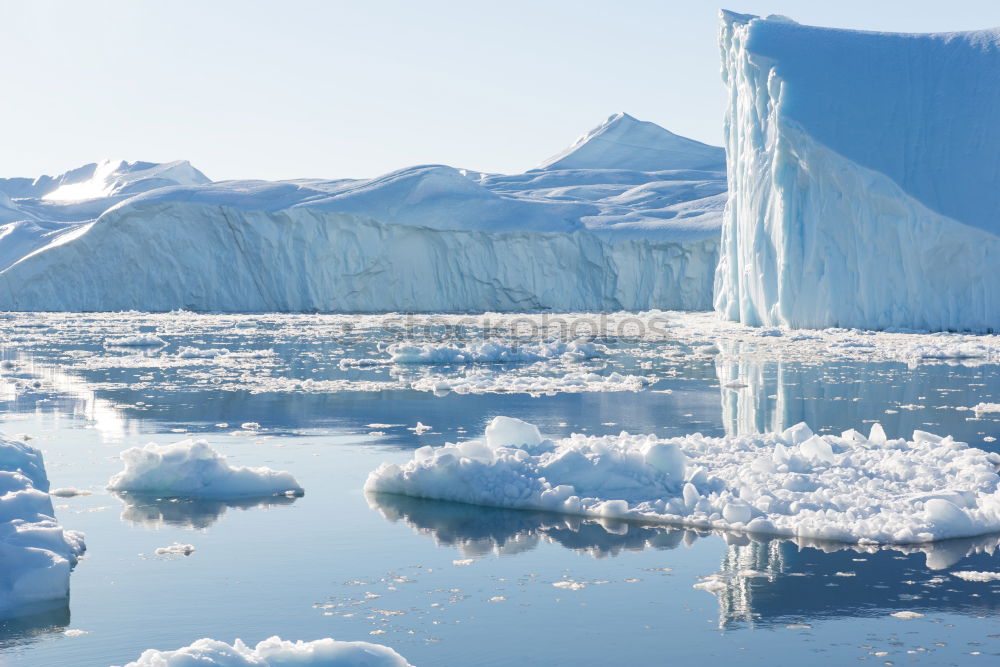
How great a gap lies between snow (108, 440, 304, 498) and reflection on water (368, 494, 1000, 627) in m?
0.73

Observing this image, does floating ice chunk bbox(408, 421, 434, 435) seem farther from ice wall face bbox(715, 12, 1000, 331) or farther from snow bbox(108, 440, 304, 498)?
ice wall face bbox(715, 12, 1000, 331)

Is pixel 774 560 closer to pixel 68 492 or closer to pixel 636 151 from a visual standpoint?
pixel 68 492

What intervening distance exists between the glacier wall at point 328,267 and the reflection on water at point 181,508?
35013mm

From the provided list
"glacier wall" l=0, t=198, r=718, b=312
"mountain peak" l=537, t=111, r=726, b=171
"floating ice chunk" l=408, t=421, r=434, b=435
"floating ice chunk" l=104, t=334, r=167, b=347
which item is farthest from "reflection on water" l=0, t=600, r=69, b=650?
"mountain peak" l=537, t=111, r=726, b=171

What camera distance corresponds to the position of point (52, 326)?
3091 cm

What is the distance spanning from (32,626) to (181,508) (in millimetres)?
2356

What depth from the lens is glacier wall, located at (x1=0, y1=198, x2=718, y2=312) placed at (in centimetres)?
4100

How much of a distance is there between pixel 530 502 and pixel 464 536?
0.78 metres

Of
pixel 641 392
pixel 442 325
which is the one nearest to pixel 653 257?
pixel 442 325

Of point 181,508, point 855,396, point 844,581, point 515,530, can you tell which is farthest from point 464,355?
point 844,581

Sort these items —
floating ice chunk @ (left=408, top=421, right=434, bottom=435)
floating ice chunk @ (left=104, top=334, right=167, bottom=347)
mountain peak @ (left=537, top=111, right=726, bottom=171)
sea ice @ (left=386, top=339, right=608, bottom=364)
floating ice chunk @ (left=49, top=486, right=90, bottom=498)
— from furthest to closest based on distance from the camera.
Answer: mountain peak @ (left=537, top=111, right=726, bottom=171) < floating ice chunk @ (left=104, top=334, right=167, bottom=347) < sea ice @ (left=386, top=339, right=608, bottom=364) < floating ice chunk @ (left=408, top=421, right=434, bottom=435) < floating ice chunk @ (left=49, top=486, right=90, bottom=498)

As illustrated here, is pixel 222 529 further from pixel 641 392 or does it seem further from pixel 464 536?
pixel 641 392

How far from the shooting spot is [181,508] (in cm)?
711

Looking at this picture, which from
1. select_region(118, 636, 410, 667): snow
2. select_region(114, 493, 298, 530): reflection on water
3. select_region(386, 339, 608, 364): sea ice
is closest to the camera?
select_region(118, 636, 410, 667): snow
